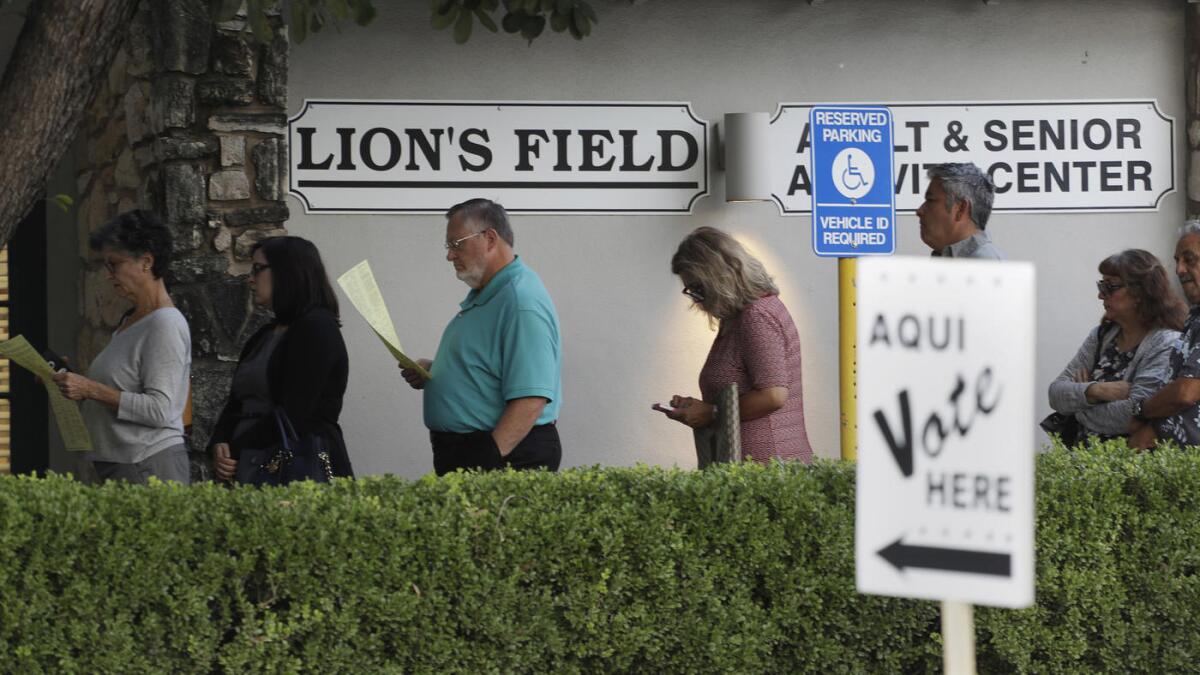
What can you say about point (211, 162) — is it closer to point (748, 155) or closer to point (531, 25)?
point (531, 25)

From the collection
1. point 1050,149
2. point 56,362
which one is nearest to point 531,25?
point 56,362

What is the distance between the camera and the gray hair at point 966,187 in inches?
220

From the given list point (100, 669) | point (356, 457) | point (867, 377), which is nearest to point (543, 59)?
point (356, 457)

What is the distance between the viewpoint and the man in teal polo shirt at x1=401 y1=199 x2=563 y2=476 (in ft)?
17.1

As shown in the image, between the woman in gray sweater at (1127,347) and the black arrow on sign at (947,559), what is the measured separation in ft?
11.4

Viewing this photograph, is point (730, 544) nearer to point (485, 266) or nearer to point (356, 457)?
point (485, 266)

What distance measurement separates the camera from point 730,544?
431 centimetres

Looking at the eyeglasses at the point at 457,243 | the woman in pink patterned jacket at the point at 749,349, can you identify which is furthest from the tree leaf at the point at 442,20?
the woman in pink patterned jacket at the point at 749,349

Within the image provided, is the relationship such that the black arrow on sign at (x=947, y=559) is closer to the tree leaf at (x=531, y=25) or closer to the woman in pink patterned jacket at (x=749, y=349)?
the woman in pink patterned jacket at (x=749, y=349)

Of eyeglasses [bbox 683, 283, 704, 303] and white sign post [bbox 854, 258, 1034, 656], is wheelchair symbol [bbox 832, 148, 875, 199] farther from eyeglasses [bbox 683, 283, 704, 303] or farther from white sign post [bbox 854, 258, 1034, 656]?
white sign post [bbox 854, 258, 1034, 656]

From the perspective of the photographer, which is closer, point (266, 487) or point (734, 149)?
point (266, 487)

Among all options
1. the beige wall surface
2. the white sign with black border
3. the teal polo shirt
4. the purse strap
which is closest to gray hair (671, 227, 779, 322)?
the teal polo shirt

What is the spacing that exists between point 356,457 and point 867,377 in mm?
5188

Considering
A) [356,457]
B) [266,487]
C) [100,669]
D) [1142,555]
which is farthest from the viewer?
[356,457]
